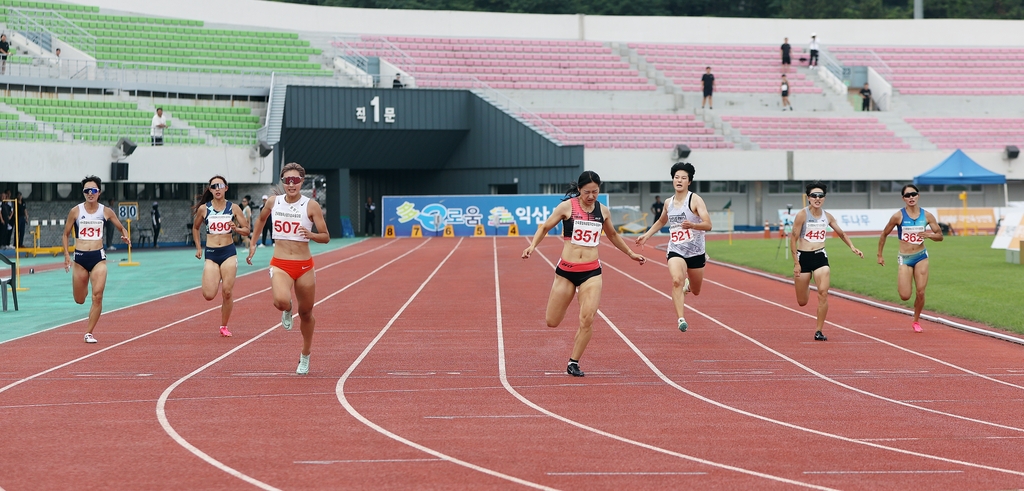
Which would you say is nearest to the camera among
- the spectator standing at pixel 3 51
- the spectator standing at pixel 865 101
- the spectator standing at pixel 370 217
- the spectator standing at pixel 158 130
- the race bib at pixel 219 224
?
the race bib at pixel 219 224

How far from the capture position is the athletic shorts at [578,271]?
34.4 feet

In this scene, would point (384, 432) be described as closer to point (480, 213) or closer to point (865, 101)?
point (480, 213)

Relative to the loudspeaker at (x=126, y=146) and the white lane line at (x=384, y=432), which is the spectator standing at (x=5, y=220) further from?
the white lane line at (x=384, y=432)

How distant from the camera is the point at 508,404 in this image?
30.2 feet

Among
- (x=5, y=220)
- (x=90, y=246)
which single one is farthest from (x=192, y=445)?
(x=5, y=220)

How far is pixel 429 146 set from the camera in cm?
4884

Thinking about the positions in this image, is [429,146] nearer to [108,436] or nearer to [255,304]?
[255,304]

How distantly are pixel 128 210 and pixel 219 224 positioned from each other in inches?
1000

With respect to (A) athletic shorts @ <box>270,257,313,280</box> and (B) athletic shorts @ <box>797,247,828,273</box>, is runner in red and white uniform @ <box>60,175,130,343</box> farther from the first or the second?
(B) athletic shorts @ <box>797,247,828,273</box>

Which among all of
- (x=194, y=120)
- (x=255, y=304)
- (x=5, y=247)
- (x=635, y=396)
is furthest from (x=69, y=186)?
(x=635, y=396)

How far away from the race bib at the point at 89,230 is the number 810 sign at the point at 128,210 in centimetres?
2485

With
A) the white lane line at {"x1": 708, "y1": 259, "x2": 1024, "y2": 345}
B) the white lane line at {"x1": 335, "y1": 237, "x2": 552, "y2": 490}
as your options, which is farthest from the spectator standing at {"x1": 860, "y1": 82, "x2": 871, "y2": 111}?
the white lane line at {"x1": 335, "y1": 237, "x2": 552, "y2": 490}

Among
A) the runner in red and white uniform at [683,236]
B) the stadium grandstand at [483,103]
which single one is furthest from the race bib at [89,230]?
the stadium grandstand at [483,103]

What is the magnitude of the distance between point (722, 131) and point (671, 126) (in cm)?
244
